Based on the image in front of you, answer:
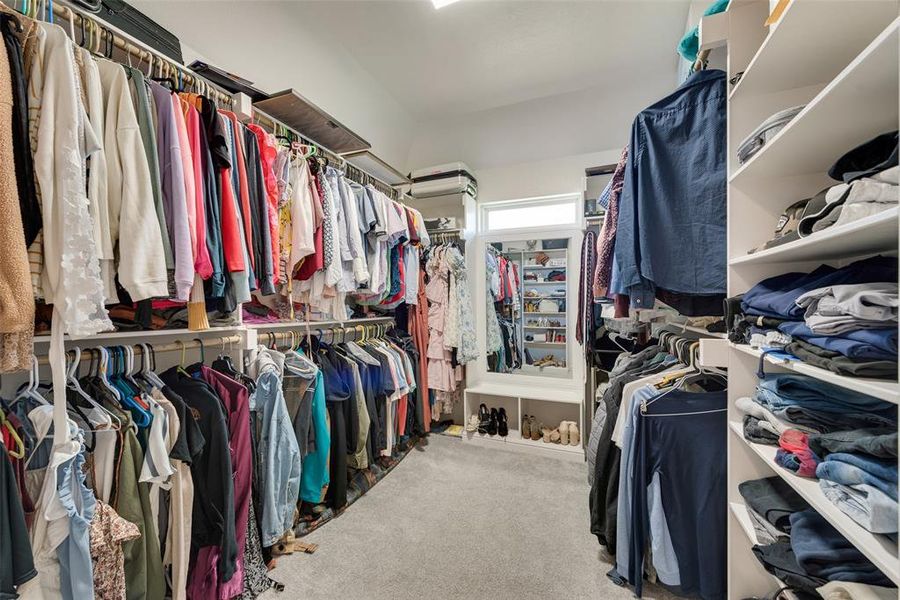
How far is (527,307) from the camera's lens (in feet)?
10.8

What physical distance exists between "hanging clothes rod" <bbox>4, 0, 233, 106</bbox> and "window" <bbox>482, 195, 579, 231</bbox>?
2321mm

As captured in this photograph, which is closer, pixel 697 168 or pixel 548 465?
pixel 697 168

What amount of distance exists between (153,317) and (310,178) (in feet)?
3.05

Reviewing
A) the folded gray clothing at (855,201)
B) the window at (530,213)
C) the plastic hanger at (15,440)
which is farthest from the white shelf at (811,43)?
the plastic hanger at (15,440)

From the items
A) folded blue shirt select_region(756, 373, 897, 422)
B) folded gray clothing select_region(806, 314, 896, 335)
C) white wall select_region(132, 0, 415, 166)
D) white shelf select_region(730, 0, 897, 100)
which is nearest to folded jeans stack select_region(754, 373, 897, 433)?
folded blue shirt select_region(756, 373, 897, 422)

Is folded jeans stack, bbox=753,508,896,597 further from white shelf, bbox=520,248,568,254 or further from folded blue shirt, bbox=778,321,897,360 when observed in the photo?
white shelf, bbox=520,248,568,254

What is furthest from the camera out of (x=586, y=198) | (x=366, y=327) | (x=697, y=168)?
(x=586, y=198)

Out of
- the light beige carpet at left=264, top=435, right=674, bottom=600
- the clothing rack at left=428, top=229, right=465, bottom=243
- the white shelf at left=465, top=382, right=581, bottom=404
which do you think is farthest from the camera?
the clothing rack at left=428, top=229, right=465, bottom=243

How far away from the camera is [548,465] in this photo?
2586 mm

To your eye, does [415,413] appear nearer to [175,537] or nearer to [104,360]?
[175,537]

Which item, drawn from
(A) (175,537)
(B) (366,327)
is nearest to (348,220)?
(B) (366,327)

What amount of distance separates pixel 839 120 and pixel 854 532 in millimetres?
842

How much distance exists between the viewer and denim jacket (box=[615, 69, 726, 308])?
1.18m

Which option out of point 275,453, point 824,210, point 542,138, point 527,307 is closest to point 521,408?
point 527,307
